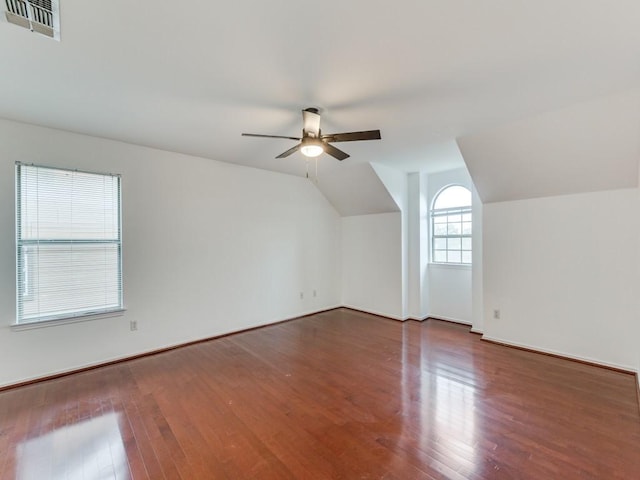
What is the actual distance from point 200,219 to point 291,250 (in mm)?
1727

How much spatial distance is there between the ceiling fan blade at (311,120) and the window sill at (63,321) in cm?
304

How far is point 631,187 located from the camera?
306 centimetres

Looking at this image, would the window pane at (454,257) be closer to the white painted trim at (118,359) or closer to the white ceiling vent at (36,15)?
the white painted trim at (118,359)

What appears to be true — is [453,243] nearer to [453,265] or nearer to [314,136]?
[453,265]

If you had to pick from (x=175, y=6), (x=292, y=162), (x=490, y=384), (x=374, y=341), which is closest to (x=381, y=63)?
(x=175, y=6)

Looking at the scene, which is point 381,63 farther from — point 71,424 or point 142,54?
point 71,424

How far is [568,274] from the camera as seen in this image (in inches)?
136

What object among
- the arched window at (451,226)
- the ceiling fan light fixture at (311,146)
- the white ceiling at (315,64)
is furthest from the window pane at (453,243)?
the ceiling fan light fixture at (311,146)

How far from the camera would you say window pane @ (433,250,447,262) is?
16.9ft

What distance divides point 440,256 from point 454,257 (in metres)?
0.26

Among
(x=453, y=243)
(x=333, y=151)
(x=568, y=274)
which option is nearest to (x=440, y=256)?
(x=453, y=243)

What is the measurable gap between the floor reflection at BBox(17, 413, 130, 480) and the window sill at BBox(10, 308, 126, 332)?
4.21 feet

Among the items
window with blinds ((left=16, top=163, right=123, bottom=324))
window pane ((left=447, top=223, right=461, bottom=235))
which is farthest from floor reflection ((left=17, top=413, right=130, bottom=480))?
window pane ((left=447, top=223, right=461, bottom=235))

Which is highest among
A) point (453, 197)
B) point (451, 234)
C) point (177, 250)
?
point (453, 197)
